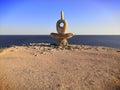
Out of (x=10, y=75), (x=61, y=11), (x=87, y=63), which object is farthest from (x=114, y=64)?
(x=61, y=11)

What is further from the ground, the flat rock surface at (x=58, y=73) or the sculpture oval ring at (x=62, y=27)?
the sculpture oval ring at (x=62, y=27)

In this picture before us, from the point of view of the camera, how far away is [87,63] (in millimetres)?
16422

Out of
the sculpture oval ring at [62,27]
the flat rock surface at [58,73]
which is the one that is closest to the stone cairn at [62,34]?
the sculpture oval ring at [62,27]

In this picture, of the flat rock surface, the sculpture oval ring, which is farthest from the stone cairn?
the flat rock surface

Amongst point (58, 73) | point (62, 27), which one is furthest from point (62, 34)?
point (58, 73)

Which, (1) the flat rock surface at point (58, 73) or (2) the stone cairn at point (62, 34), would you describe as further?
(2) the stone cairn at point (62, 34)

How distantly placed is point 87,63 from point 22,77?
20.3ft

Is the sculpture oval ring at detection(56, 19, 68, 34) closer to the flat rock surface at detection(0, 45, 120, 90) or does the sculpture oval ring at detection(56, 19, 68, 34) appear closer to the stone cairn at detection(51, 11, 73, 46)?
the stone cairn at detection(51, 11, 73, 46)

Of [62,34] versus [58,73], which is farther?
[62,34]

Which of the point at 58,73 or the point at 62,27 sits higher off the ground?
the point at 62,27

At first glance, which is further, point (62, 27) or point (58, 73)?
point (62, 27)

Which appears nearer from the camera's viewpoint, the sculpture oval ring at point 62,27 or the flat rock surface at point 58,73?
the flat rock surface at point 58,73

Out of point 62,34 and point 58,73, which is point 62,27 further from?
point 58,73

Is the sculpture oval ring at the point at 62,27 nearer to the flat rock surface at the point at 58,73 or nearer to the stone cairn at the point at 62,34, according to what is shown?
the stone cairn at the point at 62,34
